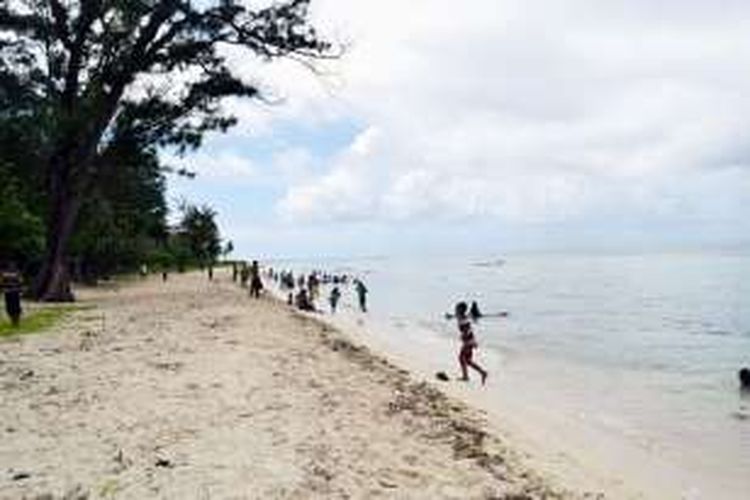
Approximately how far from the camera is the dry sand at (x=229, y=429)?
9773mm

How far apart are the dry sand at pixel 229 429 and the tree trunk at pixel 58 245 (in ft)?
57.9

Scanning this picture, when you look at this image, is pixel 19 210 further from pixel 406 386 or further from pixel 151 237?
pixel 151 237

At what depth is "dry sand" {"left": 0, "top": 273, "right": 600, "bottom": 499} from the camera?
9.77 m

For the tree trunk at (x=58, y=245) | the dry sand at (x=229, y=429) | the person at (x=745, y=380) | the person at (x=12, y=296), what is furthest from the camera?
the tree trunk at (x=58, y=245)

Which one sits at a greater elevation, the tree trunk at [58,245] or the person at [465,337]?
the tree trunk at [58,245]

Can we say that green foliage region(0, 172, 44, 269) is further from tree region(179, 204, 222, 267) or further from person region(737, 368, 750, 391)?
tree region(179, 204, 222, 267)

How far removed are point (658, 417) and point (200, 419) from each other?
38.6ft

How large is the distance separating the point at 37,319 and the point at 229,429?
17.8m

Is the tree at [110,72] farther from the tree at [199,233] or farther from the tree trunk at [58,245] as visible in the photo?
the tree at [199,233]

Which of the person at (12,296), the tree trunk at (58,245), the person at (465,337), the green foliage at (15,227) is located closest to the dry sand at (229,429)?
the person at (465,337)

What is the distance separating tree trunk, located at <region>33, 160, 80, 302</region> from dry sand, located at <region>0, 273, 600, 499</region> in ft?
57.9

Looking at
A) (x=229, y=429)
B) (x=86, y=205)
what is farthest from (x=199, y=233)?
(x=229, y=429)

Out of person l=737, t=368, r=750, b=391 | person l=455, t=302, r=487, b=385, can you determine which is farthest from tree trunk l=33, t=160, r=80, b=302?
person l=737, t=368, r=750, b=391

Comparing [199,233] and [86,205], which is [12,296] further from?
[199,233]
